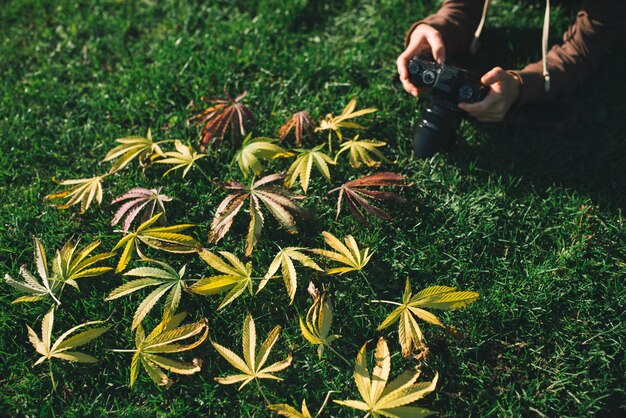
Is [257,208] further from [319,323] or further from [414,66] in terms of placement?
[414,66]

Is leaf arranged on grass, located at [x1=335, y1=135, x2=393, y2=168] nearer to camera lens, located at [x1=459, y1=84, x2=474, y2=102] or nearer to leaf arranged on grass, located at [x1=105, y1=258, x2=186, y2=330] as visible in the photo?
camera lens, located at [x1=459, y1=84, x2=474, y2=102]

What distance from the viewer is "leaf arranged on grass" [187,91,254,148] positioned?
2127 mm

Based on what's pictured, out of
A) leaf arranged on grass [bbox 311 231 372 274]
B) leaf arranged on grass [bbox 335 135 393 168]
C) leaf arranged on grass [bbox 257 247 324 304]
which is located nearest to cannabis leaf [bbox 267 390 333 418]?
leaf arranged on grass [bbox 257 247 324 304]

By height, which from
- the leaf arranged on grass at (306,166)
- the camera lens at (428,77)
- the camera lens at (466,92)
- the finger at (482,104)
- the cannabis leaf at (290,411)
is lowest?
the cannabis leaf at (290,411)

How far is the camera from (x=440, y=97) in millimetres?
1910

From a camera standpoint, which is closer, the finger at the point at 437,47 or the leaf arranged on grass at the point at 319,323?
the leaf arranged on grass at the point at 319,323

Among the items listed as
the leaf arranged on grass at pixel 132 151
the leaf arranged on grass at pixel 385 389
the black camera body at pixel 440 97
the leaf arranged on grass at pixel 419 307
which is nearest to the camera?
the leaf arranged on grass at pixel 385 389

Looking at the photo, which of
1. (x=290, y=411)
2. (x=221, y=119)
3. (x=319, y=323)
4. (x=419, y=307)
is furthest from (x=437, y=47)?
(x=290, y=411)

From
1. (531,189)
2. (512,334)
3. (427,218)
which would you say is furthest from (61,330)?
(531,189)

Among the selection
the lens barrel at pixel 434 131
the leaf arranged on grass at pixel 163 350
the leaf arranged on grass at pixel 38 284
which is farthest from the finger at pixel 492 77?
the leaf arranged on grass at pixel 38 284

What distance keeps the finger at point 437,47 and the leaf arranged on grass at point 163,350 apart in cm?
128

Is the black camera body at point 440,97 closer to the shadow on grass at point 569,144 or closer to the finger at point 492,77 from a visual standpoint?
the finger at point 492,77

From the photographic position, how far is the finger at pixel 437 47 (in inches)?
79.1

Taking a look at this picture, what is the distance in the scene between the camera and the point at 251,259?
187 centimetres
